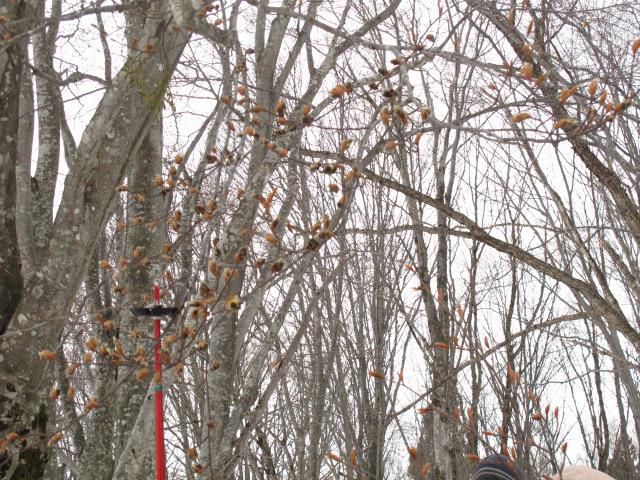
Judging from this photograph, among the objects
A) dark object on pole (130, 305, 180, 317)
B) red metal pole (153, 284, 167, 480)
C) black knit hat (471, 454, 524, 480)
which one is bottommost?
black knit hat (471, 454, 524, 480)

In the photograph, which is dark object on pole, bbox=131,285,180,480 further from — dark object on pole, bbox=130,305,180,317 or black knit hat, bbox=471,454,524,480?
black knit hat, bbox=471,454,524,480

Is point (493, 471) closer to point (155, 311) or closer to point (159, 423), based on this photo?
point (159, 423)

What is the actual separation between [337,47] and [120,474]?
2.96 meters

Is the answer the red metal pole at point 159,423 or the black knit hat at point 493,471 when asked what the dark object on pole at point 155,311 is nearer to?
the red metal pole at point 159,423

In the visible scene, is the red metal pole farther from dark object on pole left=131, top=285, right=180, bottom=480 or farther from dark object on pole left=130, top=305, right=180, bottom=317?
dark object on pole left=130, top=305, right=180, bottom=317

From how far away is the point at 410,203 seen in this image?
6875mm

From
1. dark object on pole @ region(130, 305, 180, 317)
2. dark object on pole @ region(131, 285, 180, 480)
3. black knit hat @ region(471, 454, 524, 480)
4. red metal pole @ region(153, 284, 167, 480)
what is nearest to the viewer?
dark object on pole @ region(130, 305, 180, 317)

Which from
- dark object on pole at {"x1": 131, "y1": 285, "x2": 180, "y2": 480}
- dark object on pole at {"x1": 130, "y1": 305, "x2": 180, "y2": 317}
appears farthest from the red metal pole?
dark object on pole at {"x1": 130, "y1": 305, "x2": 180, "y2": 317}

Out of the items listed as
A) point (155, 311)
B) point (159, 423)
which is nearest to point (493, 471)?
point (159, 423)

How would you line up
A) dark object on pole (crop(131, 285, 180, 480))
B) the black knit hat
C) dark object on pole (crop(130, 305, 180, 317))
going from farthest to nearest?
the black knit hat → dark object on pole (crop(131, 285, 180, 480)) → dark object on pole (crop(130, 305, 180, 317))

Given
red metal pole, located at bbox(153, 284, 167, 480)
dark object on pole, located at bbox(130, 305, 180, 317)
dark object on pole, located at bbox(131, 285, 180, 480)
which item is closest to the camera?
dark object on pole, located at bbox(130, 305, 180, 317)

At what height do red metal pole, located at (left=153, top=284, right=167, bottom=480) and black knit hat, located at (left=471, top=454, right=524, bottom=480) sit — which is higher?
red metal pole, located at (left=153, top=284, right=167, bottom=480)

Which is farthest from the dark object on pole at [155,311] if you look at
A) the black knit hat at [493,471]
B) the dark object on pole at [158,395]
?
the black knit hat at [493,471]

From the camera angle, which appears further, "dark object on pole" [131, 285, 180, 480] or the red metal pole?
the red metal pole
